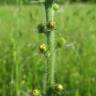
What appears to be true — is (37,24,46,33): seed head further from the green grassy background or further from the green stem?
the green grassy background

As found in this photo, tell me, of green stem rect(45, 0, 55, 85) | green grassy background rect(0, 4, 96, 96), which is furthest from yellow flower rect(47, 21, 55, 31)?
green grassy background rect(0, 4, 96, 96)

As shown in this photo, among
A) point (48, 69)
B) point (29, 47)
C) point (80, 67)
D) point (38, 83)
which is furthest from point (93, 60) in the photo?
point (48, 69)

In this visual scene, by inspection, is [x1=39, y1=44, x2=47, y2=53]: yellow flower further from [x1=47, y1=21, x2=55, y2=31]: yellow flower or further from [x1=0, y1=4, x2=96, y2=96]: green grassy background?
[x1=0, y1=4, x2=96, y2=96]: green grassy background

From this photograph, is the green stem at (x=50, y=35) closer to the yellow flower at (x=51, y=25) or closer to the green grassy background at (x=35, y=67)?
the yellow flower at (x=51, y=25)

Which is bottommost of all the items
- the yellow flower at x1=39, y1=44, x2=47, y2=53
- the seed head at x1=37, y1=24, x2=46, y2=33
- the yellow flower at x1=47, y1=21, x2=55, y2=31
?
Result: the yellow flower at x1=39, y1=44, x2=47, y2=53

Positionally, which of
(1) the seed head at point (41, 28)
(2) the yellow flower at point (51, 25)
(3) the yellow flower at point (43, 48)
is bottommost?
(3) the yellow flower at point (43, 48)

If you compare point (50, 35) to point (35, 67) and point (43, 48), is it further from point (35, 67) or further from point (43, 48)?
point (35, 67)

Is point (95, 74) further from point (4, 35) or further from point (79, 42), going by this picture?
point (4, 35)

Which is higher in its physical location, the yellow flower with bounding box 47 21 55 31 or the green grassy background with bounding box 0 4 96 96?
the yellow flower with bounding box 47 21 55 31

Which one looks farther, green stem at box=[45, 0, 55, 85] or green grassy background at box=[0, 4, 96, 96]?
green grassy background at box=[0, 4, 96, 96]

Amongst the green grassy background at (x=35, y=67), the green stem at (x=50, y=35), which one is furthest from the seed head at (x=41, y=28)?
the green grassy background at (x=35, y=67)

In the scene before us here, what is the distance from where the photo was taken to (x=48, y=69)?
1.62 m

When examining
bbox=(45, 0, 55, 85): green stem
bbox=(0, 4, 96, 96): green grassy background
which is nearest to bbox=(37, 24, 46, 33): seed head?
bbox=(45, 0, 55, 85): green stem

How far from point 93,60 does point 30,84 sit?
4.89 feet
